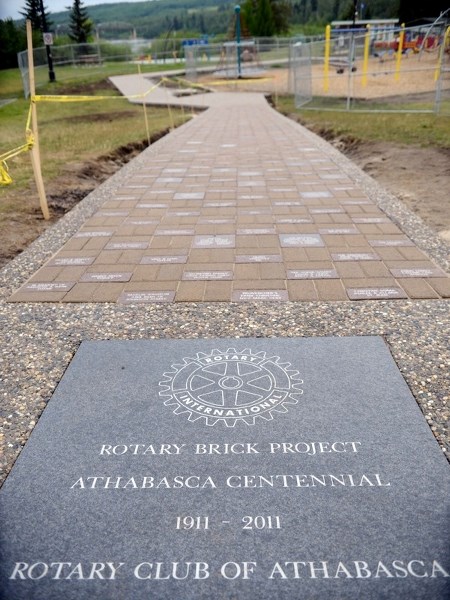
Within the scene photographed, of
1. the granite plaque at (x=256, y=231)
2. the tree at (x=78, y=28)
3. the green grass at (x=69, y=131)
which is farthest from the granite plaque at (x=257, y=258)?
the tree at (x=78, y=28)

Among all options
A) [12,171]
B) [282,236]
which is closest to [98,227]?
[282,236]

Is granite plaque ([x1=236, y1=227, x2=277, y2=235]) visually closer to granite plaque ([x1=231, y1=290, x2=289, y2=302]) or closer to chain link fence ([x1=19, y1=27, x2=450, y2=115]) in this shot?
granite plaque ([x1=231, y1=290, x2=289, y2=302])

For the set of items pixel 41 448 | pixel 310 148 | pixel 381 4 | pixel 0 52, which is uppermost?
pixel 381 4

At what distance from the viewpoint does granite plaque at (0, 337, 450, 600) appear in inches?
77.9

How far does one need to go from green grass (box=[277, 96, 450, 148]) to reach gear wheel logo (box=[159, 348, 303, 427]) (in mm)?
8541

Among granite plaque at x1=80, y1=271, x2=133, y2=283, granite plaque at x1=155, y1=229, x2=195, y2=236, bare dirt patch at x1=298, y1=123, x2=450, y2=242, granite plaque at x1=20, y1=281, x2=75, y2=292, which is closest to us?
granite plaque at x1=20, y1=281, x2=75, y2=292

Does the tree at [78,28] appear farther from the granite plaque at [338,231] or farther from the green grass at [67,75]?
the granite plaque at [338,231]

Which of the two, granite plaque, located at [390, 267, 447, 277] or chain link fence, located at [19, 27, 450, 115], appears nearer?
granite plaque, located at [390, 267, 447, 277]

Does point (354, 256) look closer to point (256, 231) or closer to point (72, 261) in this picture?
point (256, 231)

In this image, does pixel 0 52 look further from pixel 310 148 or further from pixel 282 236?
pixel 282 236

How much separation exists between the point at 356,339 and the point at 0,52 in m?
29.0

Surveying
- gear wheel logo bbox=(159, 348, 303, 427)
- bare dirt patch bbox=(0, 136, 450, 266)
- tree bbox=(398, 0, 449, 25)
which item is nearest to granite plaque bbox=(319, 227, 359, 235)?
bare dirt patch bbox=(0, 136, 450, 266)

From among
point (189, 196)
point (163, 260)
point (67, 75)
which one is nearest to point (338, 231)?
point (163, 260)

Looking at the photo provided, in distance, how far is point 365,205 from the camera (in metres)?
6.64
